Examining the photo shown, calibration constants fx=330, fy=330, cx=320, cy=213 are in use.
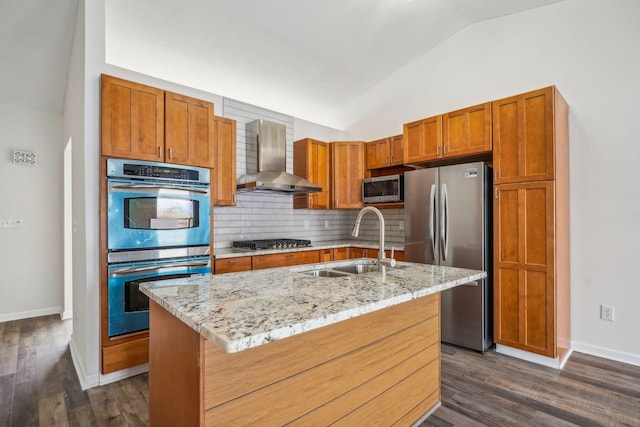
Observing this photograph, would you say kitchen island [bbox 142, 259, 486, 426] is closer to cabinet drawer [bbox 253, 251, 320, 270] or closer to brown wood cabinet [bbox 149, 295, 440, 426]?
brown wood cabinet [bbox 149, 295, 440, 426]

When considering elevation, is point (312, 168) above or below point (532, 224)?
above

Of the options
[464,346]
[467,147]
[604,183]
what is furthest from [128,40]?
[604,183]

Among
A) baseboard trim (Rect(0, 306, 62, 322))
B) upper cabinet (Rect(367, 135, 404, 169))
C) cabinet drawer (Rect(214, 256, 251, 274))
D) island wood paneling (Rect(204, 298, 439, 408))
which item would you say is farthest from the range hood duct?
baseboard trim (Rect(0, 306, 62, 322))

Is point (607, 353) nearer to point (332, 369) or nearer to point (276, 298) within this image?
point (332, 369)

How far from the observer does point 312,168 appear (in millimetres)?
4582

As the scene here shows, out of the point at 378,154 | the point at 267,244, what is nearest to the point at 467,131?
the point at 378,154

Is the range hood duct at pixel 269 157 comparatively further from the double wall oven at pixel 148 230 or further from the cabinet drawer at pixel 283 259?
the double wall oven at pixel 148 230

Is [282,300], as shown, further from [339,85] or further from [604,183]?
[339,85]

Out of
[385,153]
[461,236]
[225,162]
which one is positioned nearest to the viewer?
[461,236]

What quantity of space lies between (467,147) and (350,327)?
101 inches

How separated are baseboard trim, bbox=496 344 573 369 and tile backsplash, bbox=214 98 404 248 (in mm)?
1832

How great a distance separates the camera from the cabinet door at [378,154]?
14.8 feet

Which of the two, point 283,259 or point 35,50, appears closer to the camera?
point 35,50

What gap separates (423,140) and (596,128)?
1.55 meters
